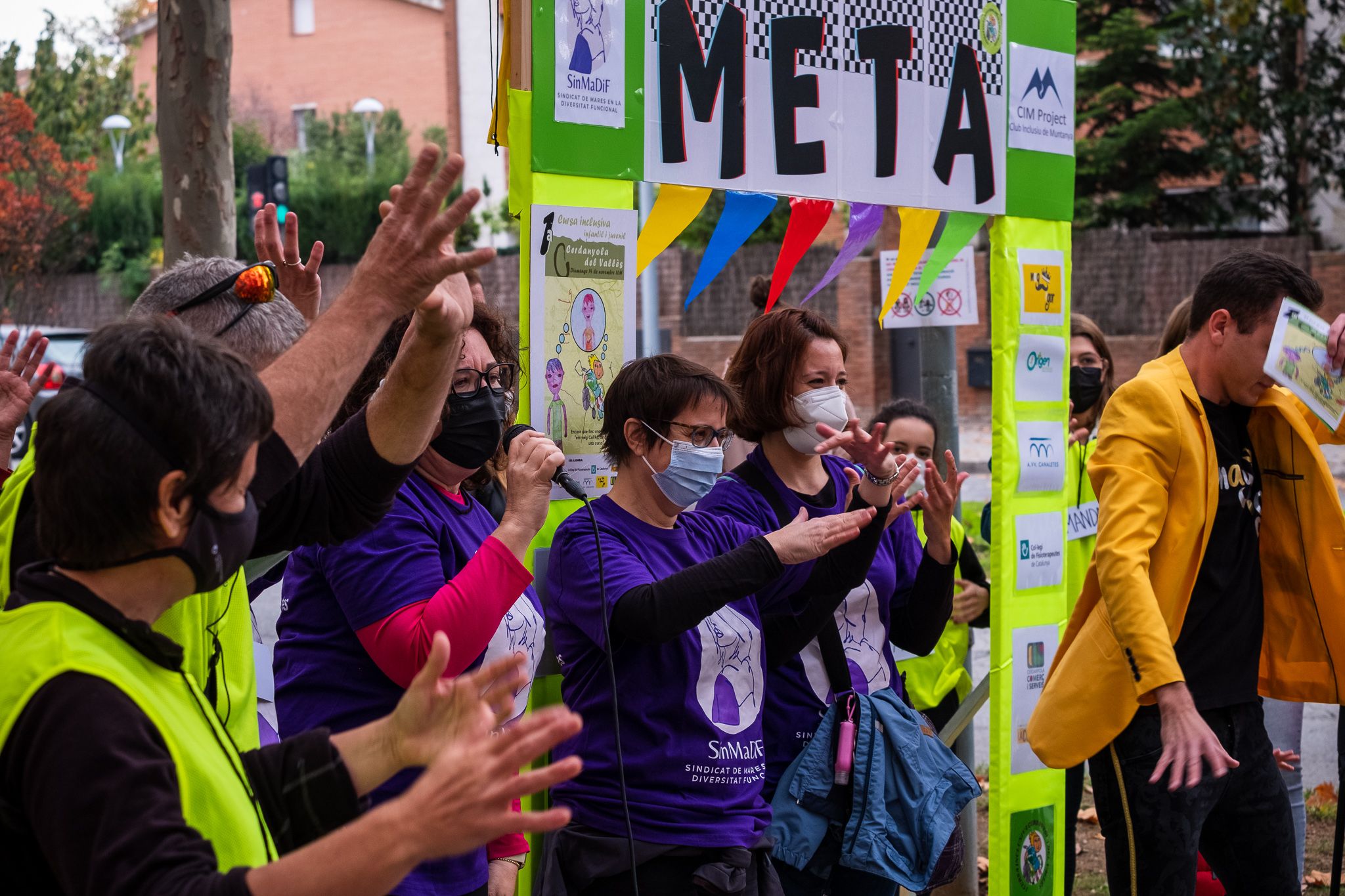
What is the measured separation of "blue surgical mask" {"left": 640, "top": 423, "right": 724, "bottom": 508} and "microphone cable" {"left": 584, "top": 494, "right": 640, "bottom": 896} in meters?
0.25

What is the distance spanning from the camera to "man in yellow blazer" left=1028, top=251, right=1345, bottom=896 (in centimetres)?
335

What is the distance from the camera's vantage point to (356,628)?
8.53ft

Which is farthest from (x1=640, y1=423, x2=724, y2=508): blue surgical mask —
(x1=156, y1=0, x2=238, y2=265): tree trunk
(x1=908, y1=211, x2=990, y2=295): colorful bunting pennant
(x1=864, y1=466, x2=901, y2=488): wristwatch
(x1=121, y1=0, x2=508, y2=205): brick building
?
(x1=121, y1=0, x2=508, y2=205): brick building

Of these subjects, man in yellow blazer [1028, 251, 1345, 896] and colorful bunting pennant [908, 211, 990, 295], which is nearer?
man in yellow blazer [1028, 251, 1345, 896]

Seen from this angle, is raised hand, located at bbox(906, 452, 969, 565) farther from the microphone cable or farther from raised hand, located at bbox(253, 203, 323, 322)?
raised hand, located at bbox(253, 203, 323, 322)

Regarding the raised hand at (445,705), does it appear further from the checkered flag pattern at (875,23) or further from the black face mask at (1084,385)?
the black face mask at (1084,385)

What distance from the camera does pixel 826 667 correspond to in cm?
348

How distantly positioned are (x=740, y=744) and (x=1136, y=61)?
23.0 m

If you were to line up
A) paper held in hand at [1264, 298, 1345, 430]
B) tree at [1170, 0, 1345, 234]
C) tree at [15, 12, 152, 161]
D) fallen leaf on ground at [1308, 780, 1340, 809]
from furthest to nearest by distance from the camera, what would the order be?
1. tree at [15, 12, 152, 161]
2. tree at [1170, 0, 1345, 234]
3. fallen leaf on ground at [1308, 780, 1340, 809]
4. paper held in hand at [1264, 298, 1345, 430]

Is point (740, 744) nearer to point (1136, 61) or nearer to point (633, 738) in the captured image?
point (633, 738)

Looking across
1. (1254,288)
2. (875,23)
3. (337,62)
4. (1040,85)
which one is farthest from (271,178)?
(337,62)

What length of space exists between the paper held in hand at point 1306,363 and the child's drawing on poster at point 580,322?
5.30 ft

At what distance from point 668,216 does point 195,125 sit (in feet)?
9.17

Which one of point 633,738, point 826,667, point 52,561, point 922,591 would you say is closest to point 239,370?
point 52,561
